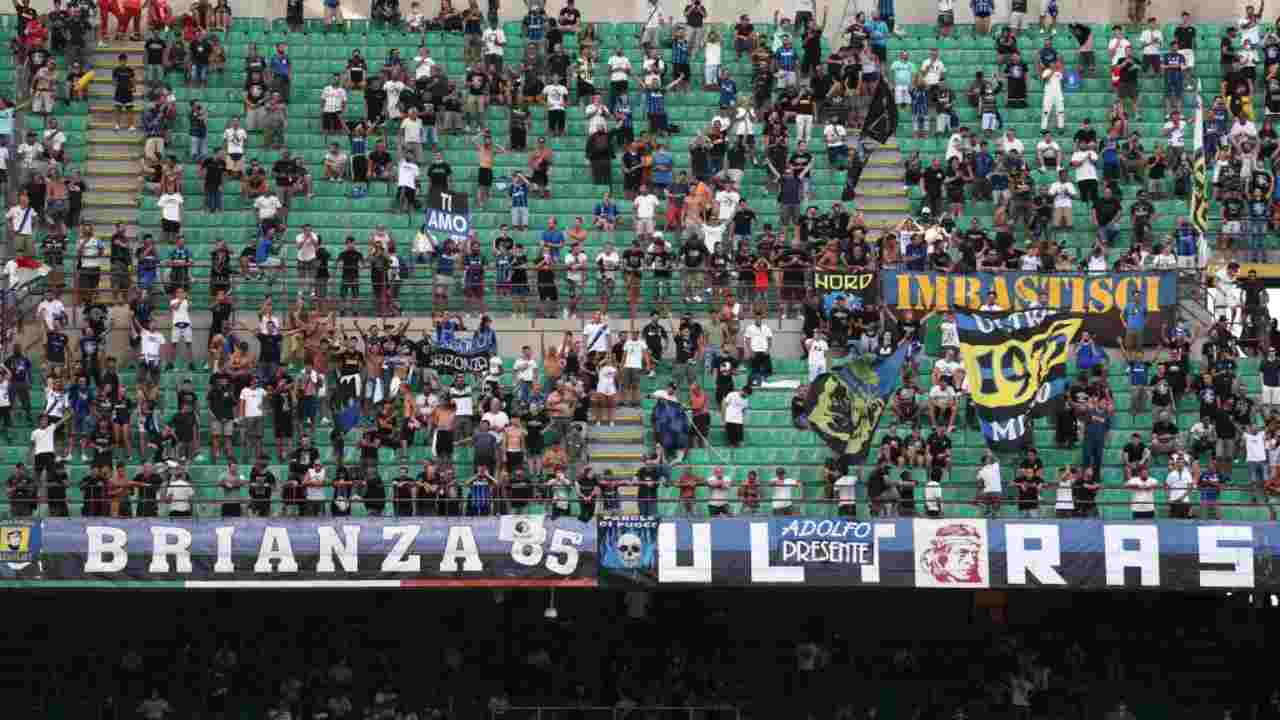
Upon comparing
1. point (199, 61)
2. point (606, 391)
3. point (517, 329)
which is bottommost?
point (606, 391)

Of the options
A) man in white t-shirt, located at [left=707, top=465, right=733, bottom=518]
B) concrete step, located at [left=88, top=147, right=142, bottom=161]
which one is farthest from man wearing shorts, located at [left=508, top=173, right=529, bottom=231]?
man in white t-shirt, located at [left=707, top=465, right=733, bottom=518]

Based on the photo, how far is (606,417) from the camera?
150 feet

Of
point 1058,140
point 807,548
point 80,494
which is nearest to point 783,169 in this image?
point 1058,140

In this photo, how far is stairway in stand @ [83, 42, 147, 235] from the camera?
49750mm

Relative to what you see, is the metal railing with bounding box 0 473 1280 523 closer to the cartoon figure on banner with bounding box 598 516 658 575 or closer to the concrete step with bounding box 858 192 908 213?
the cartoon figure on banner with bounding box 598 516 658 575

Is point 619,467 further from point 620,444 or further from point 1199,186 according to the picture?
point 1199,186

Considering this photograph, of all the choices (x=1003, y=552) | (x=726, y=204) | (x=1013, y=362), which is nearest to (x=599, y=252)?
(x=726, y=204)

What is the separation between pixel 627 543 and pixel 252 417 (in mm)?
7211

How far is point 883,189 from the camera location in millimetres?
51094

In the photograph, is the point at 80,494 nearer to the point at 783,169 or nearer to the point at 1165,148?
the point at 783,169

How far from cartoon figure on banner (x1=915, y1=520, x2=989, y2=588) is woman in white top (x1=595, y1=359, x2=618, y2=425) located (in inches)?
256

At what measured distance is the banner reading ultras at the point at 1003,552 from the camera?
41.7m

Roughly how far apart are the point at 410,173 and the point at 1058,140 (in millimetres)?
12576

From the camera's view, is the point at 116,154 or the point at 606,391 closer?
the point at 606,391
